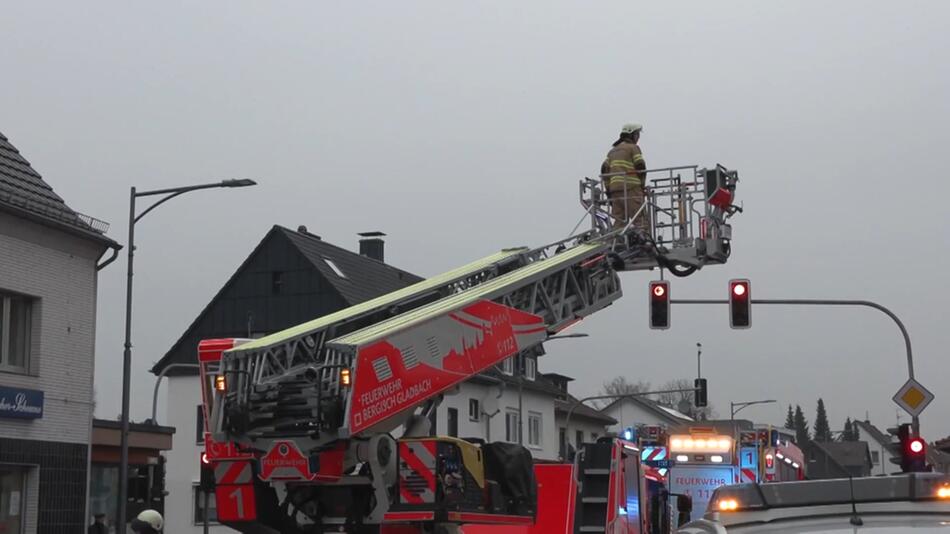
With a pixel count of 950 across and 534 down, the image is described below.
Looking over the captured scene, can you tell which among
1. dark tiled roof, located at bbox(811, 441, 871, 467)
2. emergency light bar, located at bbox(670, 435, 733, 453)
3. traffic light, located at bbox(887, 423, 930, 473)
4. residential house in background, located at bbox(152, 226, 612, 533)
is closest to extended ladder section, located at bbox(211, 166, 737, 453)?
emergency light bar, located at bbox(670, 435, 733, 453)

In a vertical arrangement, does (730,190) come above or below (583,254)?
above

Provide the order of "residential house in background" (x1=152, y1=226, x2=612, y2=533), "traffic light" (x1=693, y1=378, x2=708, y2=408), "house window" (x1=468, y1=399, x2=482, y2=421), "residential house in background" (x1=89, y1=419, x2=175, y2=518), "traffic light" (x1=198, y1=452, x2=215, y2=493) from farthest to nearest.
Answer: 1. "house window" (x1=468, y1=399, x2=482, y2=421)
2. "residential house in background" (x1=152, y1=226, x2=612, y2=533)
3. "traffic light" (x1=693, y1=378, x2=708, y2=408)
4. "residential house in background" (x1=89, y1=419, x2=175, y2=518)
5. "traffic light" (x1=198, y1=452, x2=215, y2=493)

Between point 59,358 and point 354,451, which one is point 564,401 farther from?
Answer: point 354,451

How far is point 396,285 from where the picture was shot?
1983 inches

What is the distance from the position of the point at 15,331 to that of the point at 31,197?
2.11 m

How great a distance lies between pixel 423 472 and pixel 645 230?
5.61 metres

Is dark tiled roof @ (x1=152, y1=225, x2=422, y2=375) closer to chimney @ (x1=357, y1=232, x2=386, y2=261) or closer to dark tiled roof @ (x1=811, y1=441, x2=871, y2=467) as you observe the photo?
chimney @ (x1=357, y1=232, x2=386, y2=261)

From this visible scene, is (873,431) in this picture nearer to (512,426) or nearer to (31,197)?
(512,426)

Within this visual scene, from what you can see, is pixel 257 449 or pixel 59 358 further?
pixel 59 358

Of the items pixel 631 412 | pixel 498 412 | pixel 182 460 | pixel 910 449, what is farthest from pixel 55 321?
pixel 631 412

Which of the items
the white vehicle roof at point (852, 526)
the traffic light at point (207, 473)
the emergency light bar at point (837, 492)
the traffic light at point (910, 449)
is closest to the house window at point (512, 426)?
the traffic light at point (910, 449)

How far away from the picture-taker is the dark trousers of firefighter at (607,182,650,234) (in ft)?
48.2

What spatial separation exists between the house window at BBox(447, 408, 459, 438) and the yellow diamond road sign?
894 inches

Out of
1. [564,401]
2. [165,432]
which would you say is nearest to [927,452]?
[165,432]
